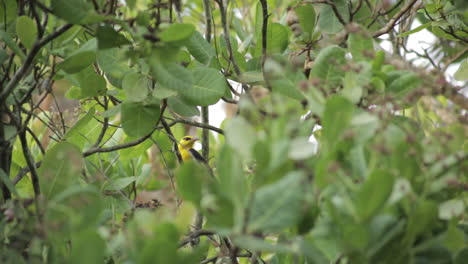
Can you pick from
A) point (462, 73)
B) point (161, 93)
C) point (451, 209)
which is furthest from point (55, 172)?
point (462, 73)

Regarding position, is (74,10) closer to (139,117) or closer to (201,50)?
(139,117)

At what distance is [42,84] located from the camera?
6.42 feet

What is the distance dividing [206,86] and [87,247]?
1.20 metres

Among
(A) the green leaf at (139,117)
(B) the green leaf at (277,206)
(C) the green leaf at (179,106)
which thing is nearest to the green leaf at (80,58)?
(A) the green leaf at (139,117)

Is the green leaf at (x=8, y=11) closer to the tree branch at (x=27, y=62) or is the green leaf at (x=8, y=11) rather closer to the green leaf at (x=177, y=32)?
the tree branch at (x=27, y=62)

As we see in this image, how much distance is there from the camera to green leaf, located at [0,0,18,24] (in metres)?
1.99

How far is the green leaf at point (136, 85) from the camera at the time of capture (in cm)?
197

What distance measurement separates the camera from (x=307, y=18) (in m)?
2.66

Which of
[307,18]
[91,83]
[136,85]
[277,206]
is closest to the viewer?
[277,206]

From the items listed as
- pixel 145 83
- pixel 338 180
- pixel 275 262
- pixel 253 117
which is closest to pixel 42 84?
pixel 145 83

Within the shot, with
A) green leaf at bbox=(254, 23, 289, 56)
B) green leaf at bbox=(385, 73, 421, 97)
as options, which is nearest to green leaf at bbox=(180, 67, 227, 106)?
green leaf at bbox=(254, 23, 289, 56)

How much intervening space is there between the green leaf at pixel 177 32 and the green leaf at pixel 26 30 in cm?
44

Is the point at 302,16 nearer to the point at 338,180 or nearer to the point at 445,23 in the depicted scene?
the point at 445,23

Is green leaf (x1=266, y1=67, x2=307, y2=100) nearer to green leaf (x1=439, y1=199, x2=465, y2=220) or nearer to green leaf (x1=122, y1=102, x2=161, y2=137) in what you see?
green leaf (x1=439, y1=199, x2=465, y2=220)
